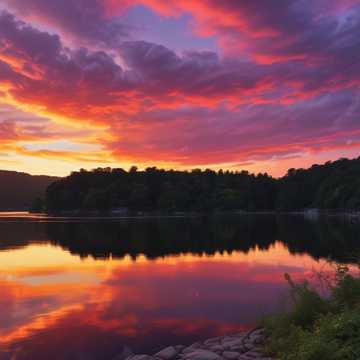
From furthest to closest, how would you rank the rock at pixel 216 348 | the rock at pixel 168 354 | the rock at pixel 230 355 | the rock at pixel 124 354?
the rock at pixel 124 354 → the rock at pixel 216 348 → the rock at pixel 168 354 → the rock at pixel 230 355

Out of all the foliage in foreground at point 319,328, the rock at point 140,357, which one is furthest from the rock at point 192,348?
the foliage in foreground at point 319,328

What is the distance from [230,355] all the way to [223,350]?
924 millimetres

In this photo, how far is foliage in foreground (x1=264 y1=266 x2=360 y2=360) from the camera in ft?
34.8

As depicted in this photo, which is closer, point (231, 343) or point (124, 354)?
point (231, 343)

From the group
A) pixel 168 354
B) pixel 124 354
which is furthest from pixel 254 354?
pixel 124 354

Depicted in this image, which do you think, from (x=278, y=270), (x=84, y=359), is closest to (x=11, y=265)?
(x=278, y=270)

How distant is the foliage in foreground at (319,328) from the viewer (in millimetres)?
10602

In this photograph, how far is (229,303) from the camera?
23.3 metres

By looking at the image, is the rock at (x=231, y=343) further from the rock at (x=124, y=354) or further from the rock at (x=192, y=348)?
the rock at (x=124, y=354)

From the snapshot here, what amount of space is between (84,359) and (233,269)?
71.5ft

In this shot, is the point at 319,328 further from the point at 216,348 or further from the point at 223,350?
the point at 216,348

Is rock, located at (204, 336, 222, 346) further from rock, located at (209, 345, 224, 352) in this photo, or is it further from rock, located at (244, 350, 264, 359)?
rock, located at (244, 350, 264, 359)

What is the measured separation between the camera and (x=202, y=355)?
45.1 feet

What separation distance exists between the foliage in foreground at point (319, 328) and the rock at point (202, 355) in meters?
1.60
